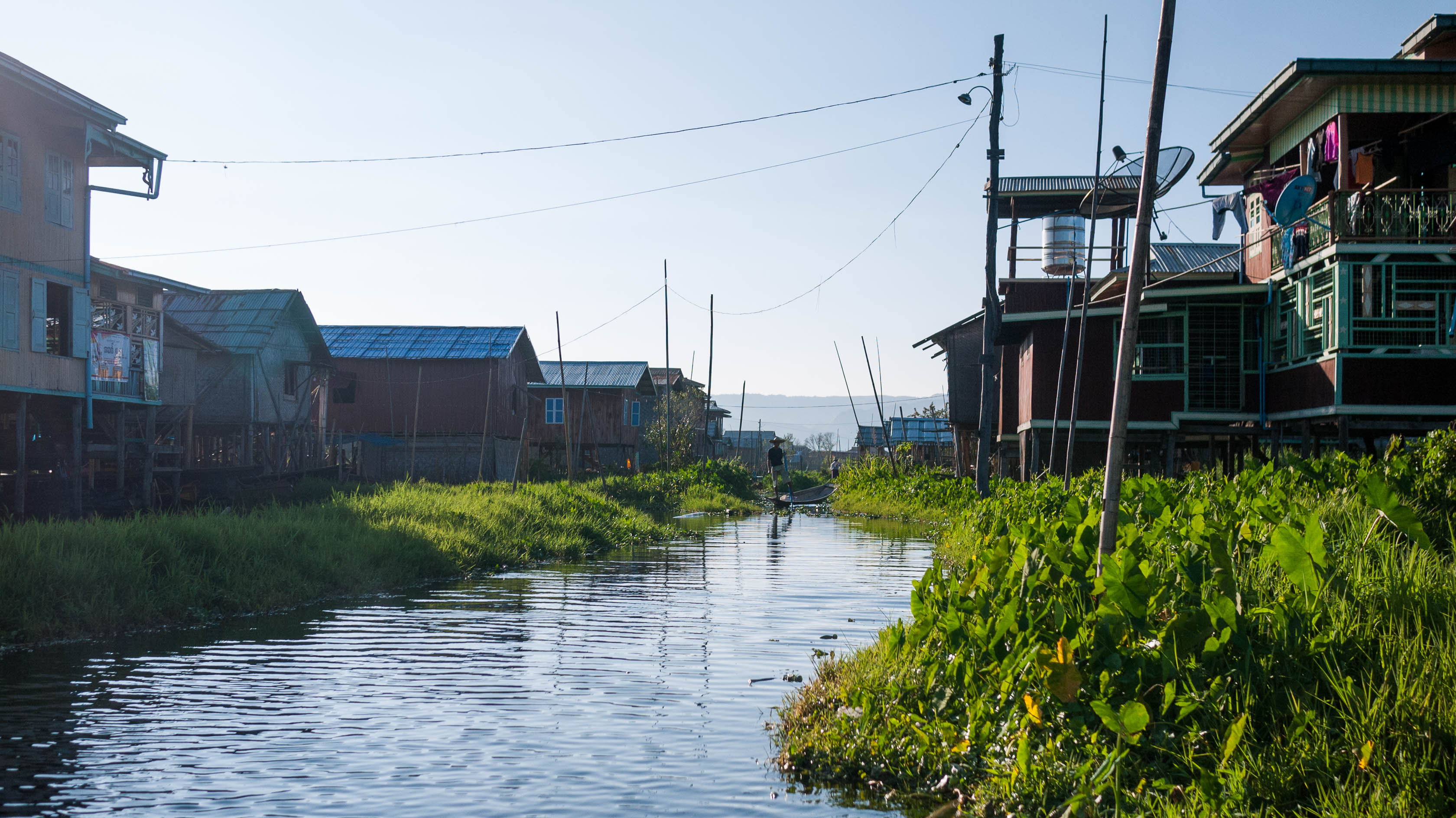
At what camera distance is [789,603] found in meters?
14.4

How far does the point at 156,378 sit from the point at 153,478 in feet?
7.04

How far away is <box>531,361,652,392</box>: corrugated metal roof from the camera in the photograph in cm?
4931

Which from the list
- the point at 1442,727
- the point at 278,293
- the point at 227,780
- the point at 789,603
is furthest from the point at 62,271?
the point at 1442,727

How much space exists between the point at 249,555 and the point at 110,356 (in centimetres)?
1071

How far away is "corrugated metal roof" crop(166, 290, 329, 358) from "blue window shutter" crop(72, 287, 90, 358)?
27.0 feet

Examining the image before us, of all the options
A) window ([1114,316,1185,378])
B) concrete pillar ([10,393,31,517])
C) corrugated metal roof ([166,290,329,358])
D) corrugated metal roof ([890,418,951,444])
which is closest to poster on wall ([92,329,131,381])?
concrete pillar ([10,393,31,517])

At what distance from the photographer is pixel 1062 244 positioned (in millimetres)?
28047

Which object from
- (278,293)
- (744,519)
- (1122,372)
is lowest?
(744,519)

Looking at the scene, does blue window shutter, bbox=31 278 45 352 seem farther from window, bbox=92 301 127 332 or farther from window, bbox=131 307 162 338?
window, bbox=131 307 162 338

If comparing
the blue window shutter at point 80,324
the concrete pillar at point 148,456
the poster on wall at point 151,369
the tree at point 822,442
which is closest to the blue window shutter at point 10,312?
the blue window shutter at point 80,324

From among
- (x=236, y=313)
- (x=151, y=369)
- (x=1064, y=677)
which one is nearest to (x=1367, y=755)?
(x=1064, y=677)

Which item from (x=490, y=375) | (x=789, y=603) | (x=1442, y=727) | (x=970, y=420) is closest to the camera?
(x=1442, y=727)

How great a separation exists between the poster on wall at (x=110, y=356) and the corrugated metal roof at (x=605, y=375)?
26.2 metres

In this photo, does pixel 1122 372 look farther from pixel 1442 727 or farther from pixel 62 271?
pixel 62 271
